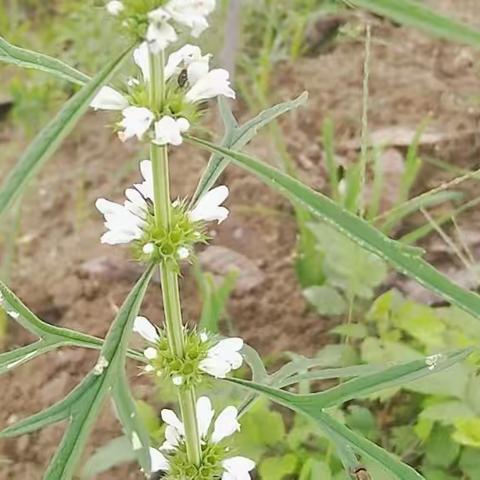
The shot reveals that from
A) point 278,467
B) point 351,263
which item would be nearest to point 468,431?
point 278,467

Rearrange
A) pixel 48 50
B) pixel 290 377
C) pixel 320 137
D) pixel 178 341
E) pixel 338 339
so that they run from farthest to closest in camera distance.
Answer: pixel 48 50 → pixel 320 137 → pixel 338 339 → pixel 290 377 → pixel 178 341

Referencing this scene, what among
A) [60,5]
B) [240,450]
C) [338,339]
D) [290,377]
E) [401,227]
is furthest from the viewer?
[60,5]

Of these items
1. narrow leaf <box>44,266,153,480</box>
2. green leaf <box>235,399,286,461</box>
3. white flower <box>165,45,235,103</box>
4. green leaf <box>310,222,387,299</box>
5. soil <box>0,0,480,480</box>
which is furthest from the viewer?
soil <box>0,0,480,480</box>

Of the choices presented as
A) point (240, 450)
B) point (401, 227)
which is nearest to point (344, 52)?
point (401, 227)

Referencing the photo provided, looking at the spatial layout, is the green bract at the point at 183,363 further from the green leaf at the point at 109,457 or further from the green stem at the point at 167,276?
the green leaf at the point at 109,457

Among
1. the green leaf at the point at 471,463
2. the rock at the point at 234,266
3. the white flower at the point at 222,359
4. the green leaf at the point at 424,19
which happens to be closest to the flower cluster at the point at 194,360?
the white flower at the point at 222,359

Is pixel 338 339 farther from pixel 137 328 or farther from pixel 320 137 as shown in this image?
pixel 137 328

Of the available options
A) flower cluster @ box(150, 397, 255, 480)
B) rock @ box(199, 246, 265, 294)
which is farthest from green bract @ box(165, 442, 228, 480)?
rock @ box(199, 246, 265, 294)

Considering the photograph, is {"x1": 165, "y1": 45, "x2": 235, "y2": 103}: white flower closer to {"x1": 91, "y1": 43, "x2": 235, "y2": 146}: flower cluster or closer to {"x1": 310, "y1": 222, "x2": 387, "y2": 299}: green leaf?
{"x1": 91, "y1": 43, "x2": 235, "y2": 146}: flower cluster
